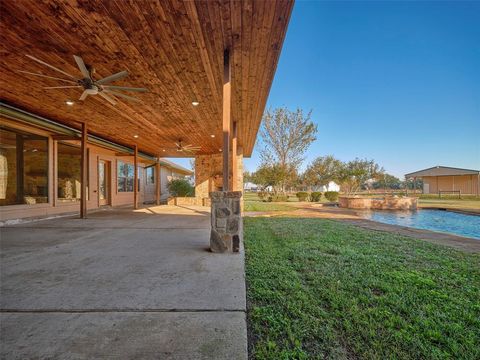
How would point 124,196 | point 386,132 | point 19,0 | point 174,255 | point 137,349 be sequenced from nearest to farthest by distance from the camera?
point 137,349, point 19,0, point 174,255, point 124,196, point 386,132

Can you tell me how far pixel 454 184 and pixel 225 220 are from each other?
32.3 metres

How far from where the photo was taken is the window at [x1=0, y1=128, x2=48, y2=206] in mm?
5961

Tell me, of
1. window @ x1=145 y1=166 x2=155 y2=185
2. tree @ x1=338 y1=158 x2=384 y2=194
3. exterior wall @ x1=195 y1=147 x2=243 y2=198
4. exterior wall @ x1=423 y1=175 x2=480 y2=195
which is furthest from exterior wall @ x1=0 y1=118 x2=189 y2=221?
exterior wall @ x1=423 y1=175 x2=480 y2=195

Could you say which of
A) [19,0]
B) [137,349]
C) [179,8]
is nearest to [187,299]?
[137,349]

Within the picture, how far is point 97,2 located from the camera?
2570 mm

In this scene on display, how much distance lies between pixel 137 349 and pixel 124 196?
12058mm

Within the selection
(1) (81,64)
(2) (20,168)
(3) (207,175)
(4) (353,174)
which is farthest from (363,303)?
(4) (353,174)

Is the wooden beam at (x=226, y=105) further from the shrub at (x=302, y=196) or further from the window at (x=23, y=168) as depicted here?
the shrub at (x=302, y=196)

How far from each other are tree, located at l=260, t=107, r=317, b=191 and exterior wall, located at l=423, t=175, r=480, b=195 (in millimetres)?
18318

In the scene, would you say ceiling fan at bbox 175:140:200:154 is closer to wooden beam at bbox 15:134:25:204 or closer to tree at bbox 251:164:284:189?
wooden beam at bbox 15:134:25:204

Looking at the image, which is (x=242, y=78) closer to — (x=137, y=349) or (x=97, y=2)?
(x=97, y=2)

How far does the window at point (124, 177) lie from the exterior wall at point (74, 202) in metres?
0.23

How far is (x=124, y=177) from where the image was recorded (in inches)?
476

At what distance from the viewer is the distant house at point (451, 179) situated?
2322 cm
